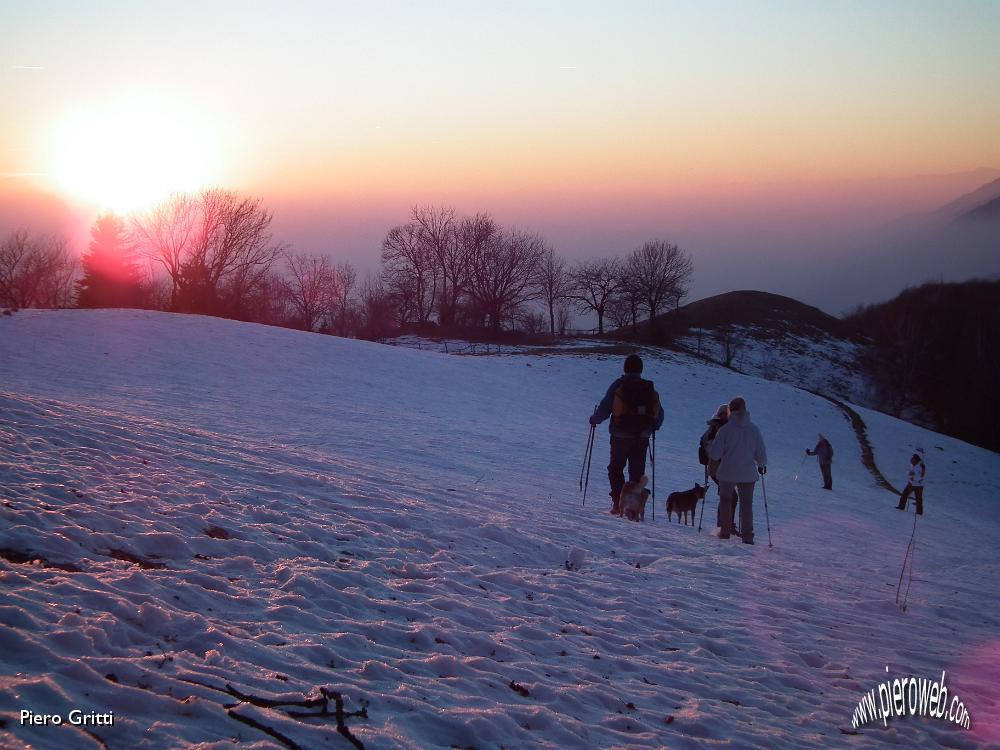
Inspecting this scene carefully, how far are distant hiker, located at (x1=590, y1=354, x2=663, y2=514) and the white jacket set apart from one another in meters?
1.01

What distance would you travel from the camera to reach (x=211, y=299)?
6019 cm

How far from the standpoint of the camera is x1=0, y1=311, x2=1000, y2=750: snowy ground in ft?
13.8

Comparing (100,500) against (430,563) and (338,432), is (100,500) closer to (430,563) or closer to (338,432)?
(430,563)

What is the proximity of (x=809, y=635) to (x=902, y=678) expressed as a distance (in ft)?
3.26

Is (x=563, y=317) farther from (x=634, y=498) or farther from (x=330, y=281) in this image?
(x=634, y=498)

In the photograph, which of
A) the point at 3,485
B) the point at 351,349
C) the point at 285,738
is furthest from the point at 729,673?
the point at 351,349

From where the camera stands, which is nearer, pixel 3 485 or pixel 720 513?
pixel 3 485

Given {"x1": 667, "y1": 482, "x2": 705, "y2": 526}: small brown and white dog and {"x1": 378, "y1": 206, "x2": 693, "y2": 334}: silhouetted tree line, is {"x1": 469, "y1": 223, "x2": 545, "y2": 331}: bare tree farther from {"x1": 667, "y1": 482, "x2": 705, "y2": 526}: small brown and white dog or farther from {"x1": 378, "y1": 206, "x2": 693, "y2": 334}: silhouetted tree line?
{"x1": 667, "y1": 482, "x2": 705, "y2": 526}: small brown and white dog

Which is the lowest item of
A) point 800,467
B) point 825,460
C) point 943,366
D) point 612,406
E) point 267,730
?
point 800,467

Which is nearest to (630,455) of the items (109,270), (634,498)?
(634,498)

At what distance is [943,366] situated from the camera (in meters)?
69.1

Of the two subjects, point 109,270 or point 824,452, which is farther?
point 109,270

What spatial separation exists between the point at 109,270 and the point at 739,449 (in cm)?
5976
